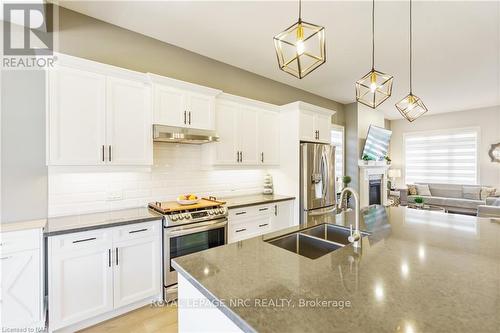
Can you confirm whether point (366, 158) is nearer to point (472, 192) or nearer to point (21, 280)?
point (472, 192)

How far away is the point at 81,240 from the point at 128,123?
1201 mm

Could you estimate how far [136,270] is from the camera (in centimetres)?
234

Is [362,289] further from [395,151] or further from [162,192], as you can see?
[395,151]

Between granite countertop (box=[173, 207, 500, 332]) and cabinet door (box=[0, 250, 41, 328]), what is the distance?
1.53 meters

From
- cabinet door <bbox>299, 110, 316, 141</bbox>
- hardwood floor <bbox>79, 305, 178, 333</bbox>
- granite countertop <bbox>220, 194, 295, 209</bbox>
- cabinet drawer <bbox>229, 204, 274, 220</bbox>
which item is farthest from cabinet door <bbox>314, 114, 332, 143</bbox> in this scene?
hardwood floor <bbox>79, 305, 178, 333</bbox>

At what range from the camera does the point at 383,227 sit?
190 centimetres

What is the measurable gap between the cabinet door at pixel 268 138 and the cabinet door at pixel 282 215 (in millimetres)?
701

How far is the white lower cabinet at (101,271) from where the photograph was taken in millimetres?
1967

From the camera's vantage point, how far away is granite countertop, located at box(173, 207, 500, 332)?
0.79 meters

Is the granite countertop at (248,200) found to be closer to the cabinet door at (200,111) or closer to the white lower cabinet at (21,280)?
the cabinet door at (200,111)

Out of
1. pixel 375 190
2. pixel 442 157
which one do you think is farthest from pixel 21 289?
pixel 442 157

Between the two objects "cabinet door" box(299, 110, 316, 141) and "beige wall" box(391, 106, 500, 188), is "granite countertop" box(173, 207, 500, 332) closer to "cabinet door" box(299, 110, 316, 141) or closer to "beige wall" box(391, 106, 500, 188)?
"cabinet door" box(299, 110, 316, 141)

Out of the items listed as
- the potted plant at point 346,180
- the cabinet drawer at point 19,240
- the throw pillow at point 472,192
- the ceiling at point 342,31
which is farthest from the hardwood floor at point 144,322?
the throw pillow at point 472,192

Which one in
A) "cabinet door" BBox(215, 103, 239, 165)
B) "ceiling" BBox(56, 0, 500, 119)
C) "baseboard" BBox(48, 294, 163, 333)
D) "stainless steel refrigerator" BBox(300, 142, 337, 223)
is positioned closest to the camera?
"baseboard" BBox(48, 294, 163, 333)
